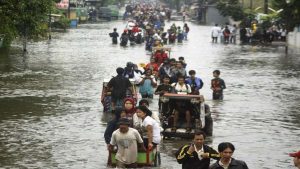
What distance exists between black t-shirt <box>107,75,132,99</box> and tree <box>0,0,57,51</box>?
1212 centimetres

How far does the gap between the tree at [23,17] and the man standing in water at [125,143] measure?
713 inches

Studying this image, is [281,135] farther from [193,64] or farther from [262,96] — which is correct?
[193,64]

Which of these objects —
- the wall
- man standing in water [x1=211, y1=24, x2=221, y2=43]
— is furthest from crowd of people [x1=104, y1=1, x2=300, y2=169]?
man standing in water [x1=211, y1=24, x2=221, y2=43]

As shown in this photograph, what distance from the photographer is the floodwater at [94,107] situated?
15.2 meters

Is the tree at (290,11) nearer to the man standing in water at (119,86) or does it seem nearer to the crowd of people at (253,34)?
the crowd of people at (253,34)

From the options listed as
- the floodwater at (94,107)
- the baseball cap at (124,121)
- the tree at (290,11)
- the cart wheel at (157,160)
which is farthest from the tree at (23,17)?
the baseball cap at (124,121)

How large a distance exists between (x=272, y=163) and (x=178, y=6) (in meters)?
141

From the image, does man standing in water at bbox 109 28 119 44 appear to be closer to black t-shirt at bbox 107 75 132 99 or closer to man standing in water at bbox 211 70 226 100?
man standing in water at bbox 211 70 226 100

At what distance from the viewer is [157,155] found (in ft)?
45.6

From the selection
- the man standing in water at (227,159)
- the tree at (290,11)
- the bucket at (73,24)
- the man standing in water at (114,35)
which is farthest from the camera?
the bucket at (73,24)

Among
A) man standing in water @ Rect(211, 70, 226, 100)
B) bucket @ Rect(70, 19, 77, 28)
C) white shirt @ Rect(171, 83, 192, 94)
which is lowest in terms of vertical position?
man standing in water @ Rect(211, 70, 226, 100)

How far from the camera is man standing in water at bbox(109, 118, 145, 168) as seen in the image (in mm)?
12469

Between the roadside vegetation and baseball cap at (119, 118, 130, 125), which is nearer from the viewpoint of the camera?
baseball cap at (119, 118, 130, 125)

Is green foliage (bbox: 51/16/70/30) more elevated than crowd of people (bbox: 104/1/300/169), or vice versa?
green foliage (bbox: 51/16/70/30)
